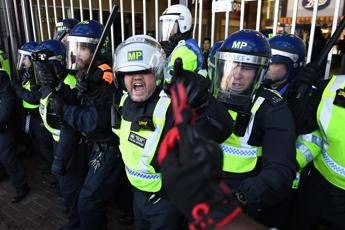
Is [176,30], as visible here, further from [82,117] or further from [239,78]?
[239,78]

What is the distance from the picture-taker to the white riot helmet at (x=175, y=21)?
11.7ft

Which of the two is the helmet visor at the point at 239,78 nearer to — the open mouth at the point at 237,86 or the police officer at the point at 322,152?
the open mouth at the point at 237,86

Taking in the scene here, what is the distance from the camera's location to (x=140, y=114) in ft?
6.43

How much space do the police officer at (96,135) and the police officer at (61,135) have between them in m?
0.15

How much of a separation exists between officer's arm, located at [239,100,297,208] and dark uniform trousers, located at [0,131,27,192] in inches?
124

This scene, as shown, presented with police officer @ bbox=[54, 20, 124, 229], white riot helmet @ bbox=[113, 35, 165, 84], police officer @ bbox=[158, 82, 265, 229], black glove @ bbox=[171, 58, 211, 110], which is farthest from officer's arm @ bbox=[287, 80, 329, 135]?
police officer @ bbox=[54, 20, 124, 229]

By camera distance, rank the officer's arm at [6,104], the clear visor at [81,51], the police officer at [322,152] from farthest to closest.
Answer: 1. the officer's arm at [6,104]
2. the clear visor at [81,51]
3. the police officer at [322,152]

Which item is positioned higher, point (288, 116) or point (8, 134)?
point (288, 116)

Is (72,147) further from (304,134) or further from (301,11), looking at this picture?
(301,11)

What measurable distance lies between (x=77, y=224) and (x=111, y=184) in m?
0.66

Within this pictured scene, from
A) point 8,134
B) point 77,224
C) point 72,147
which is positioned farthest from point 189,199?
point 8,134

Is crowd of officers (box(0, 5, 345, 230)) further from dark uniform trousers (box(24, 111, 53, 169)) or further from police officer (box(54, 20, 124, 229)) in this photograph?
dark uniform trousers (box(24, 111, 53, 169))

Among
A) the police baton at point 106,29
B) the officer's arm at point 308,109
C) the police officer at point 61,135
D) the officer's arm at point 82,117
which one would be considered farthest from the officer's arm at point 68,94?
the officer's arm at point 308,109

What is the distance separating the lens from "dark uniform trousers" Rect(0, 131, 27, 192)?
3697 millimetres
